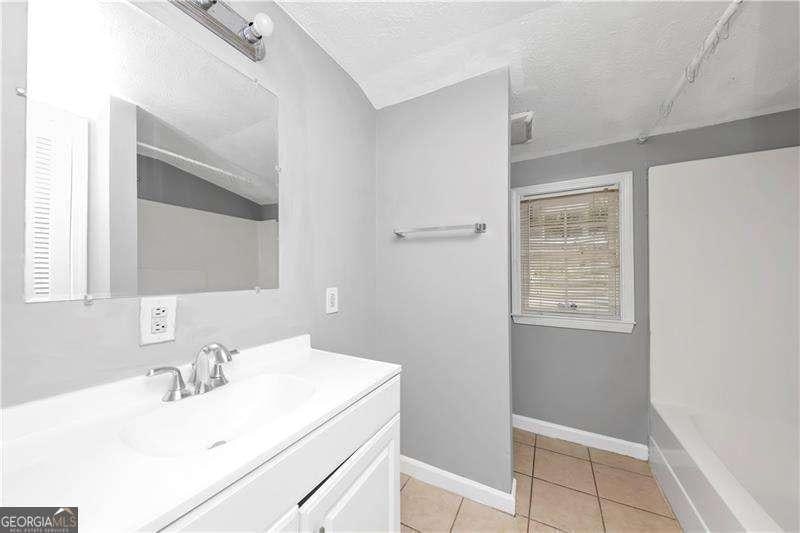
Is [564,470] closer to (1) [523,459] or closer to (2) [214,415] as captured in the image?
(1) [523,459]

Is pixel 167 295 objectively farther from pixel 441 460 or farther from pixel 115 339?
pixel 441 460

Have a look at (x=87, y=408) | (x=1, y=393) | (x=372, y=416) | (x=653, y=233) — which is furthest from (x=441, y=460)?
(x=653, y=233)

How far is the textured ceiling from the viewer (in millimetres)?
1140

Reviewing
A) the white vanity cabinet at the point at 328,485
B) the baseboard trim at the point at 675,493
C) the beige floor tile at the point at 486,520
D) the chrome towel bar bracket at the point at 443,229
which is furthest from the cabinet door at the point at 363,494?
the baseboard trim at the point at 675,493

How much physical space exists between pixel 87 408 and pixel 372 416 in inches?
27.3

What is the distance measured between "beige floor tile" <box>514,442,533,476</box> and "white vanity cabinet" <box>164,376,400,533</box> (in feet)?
3.63

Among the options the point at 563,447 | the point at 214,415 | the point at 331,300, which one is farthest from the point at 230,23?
the point at 563,447

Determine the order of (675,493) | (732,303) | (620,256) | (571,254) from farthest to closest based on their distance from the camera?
(571,254), (620,256), (732,303), (675,493)

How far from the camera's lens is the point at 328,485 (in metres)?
0.72

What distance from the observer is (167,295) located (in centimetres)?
83

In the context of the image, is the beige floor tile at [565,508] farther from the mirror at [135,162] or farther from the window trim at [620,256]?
the mirror at [135,162]

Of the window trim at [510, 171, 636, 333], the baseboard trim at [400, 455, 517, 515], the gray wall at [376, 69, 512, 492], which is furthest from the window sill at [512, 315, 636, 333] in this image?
the baseboard trim at [400, 455, 517, 515]

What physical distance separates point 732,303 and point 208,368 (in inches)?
104

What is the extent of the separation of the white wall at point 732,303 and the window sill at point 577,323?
6.3 inches
